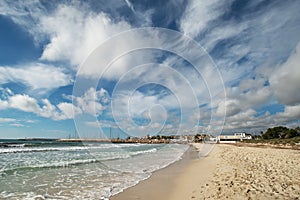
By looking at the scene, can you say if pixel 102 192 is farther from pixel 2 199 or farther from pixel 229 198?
pixel 229 198

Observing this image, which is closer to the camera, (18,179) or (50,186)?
(50,186)

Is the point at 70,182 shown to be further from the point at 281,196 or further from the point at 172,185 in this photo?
the point at 281,196

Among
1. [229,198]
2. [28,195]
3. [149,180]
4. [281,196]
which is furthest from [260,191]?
[28,195]

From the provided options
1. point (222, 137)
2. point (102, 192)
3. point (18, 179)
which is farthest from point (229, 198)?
point (222, 137)

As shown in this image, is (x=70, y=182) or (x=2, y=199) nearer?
(x=2, y=199)

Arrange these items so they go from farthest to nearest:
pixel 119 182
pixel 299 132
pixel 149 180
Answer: pixel 299 132, pixel 149 180, pixel 119 182

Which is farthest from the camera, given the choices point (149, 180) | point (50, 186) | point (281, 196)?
point (149, 180)

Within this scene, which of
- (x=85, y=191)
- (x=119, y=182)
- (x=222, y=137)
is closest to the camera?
(x=85, y=191)

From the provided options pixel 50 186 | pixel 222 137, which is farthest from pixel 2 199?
pixel 222 137

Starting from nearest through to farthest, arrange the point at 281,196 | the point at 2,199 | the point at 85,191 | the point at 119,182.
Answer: the point at 281,196 → the point at 2,199 → the point at 85,191 → the point at 119,182

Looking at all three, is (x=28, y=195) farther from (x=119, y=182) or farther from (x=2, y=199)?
(x=119, y=182)

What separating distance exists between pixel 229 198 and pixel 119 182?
501cm

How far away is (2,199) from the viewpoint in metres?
6.35

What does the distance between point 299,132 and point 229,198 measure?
74480 millimetres
